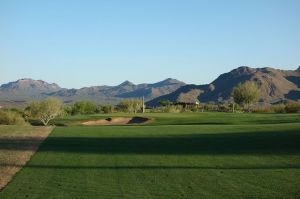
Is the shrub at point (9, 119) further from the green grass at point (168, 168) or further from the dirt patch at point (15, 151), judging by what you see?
the green grass at point (168, 168)

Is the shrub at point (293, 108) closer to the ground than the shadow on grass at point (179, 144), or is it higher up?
higher up

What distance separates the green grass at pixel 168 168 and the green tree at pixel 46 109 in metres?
44.8

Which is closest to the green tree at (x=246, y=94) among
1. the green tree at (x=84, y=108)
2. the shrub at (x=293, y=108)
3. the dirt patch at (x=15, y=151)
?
the shrub at (x=293, y=108)

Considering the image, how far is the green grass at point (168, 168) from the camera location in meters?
13.7

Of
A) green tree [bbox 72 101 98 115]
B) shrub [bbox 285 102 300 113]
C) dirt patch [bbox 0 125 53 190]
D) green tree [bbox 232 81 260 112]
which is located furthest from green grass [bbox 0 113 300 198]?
green tree [bbox 72 101 98 115]

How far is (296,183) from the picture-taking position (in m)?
13.9

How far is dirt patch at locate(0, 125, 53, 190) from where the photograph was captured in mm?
17828

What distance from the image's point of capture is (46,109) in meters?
71.4

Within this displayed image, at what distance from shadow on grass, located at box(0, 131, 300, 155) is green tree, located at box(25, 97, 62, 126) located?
41.2 m

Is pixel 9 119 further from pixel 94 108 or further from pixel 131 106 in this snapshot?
pixel 94 108

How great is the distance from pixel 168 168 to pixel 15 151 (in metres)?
9.15

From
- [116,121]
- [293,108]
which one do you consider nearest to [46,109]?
[116,121]

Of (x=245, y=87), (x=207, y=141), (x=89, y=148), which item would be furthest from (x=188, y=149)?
(x=245, y=87)

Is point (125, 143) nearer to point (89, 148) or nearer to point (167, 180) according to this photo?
point (89, 148)
